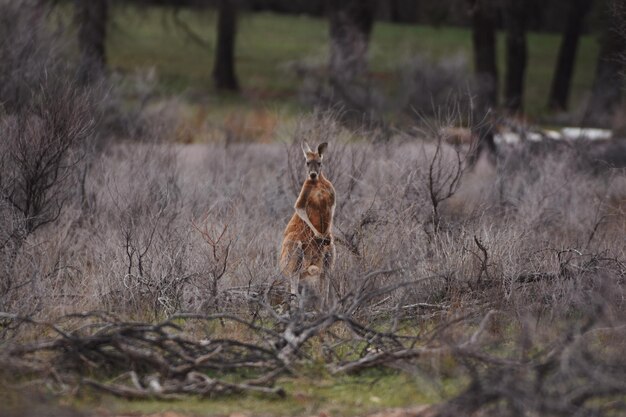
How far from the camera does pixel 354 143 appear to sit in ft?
49.8

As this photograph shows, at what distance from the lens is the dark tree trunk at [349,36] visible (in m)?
28.5

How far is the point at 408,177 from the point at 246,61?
38.0m

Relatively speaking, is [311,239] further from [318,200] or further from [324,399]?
[324,399]

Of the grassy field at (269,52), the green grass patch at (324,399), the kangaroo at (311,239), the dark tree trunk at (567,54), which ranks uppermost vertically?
the kangaroo at (311,239)

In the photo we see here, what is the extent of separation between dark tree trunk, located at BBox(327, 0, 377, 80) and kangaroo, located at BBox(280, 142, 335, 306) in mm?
17679

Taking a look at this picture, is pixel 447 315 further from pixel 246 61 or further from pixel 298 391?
pixel 246 61

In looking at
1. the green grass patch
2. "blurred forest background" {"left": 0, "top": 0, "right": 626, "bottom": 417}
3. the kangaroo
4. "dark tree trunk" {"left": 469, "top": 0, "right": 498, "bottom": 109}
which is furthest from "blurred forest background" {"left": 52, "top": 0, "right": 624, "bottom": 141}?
the green grass patch

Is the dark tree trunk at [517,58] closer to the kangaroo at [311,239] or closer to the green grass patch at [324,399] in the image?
the kangaroo at [311,239]

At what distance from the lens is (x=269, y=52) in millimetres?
52844

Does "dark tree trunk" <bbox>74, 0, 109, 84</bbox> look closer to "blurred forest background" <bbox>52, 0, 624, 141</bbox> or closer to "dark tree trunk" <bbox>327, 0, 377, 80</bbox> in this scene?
"blurred forest background" <bbox>52, 0, 624, 141</bbox>

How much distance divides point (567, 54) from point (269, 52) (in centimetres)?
1745

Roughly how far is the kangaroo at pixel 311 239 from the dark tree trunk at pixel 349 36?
17.7m

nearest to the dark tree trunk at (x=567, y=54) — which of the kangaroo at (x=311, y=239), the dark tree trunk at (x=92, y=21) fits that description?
the dark tree trunk at (x=92, y=21)

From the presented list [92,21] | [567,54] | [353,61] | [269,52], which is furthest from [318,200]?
[269,52]
